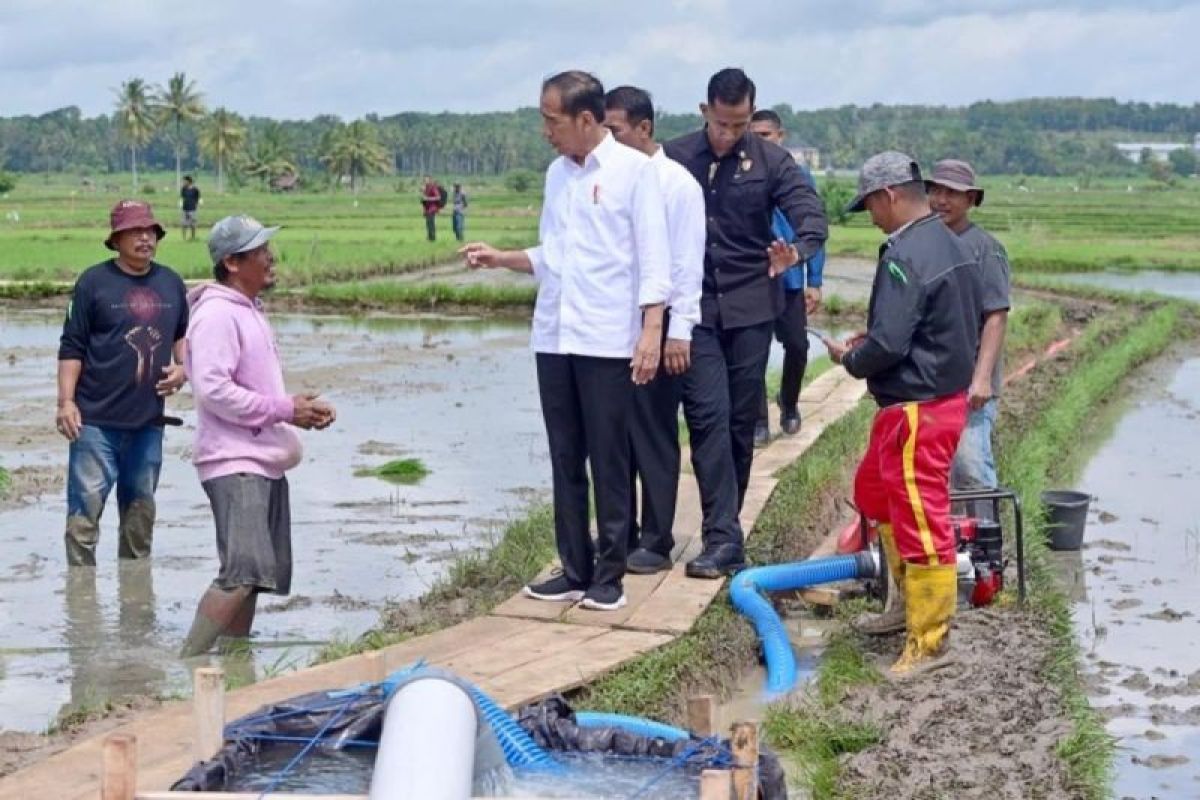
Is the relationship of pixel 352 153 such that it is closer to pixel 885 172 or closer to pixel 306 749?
pixel 885 172

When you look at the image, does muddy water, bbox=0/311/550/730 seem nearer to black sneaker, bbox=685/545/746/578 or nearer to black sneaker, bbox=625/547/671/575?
black sneaker, bbox=625/547/671/575

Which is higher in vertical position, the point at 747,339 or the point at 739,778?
the point at 747,339

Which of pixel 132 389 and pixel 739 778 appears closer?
pixel 739 778

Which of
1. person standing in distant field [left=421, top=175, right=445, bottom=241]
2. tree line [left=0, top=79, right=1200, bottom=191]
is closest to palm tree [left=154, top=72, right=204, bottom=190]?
tree line [left=0, top=79, right=1200, bottom=191]

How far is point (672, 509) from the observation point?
7074 millimetres

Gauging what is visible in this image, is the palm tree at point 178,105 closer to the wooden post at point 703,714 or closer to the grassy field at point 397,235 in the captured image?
the grassy field at point 397,235

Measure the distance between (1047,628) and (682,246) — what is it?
6.60 ft

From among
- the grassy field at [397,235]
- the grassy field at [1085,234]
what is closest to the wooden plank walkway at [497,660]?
the grassy field at [397,235]

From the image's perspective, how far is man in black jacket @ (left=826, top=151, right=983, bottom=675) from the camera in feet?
20.4

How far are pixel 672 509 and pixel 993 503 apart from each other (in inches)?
51.7

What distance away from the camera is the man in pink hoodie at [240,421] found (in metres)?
6.49

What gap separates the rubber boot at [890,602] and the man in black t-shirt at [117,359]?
3269mm

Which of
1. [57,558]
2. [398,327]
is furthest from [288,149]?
[57,558]

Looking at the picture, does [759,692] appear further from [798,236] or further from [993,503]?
[798,236]
